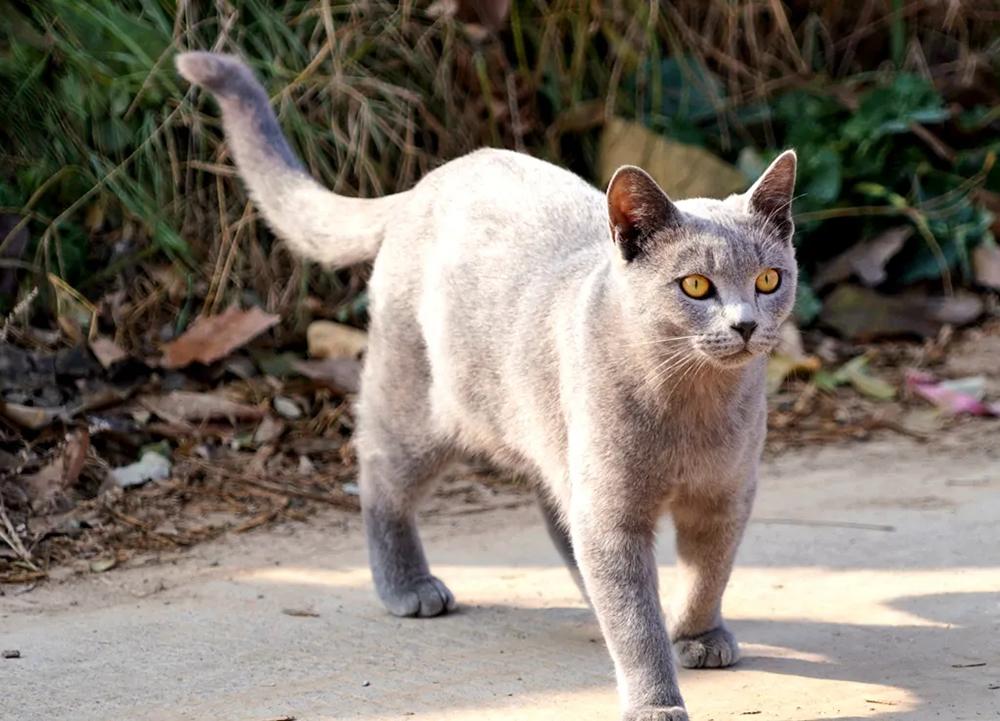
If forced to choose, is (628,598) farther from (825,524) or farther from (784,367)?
(784,367)

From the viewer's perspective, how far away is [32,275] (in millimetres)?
4863

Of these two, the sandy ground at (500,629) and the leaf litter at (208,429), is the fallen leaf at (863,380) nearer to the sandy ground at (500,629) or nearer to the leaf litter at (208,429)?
the leaf litter at (208,429)

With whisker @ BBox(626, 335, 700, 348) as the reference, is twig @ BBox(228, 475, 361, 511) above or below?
below

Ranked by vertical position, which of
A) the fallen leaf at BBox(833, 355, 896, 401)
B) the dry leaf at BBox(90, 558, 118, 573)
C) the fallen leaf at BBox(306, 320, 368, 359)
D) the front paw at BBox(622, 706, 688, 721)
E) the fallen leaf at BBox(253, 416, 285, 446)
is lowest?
the fallen leaf at BBox(833, 355, 896, 401)

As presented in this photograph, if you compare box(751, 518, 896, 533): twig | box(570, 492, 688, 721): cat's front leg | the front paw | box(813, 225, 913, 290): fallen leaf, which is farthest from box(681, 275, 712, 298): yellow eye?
box(813, 225, 913, 290): fallen leaf

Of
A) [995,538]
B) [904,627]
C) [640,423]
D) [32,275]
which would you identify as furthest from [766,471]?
[32,275]

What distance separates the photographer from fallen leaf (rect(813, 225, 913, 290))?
227 inches

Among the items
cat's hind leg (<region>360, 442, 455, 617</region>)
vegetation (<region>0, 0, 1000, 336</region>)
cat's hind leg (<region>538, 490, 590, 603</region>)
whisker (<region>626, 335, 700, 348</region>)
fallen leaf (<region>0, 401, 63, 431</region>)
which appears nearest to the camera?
whisker (<region>626, 335, 700, 348</region>)

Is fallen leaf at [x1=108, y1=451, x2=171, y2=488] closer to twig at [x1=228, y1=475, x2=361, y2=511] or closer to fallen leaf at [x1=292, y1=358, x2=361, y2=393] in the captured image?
twig at [x1=228, y1=475, x2=361, y2=511]

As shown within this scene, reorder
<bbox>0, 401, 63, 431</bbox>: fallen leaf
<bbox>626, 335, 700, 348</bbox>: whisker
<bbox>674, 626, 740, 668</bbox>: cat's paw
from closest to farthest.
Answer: <bbox>626, 335, 700, 348</bbox>: whisker
<bbox>674, 626, 740, 668</bbox>: cat's paw
<bbox>0, 401, 63, 431</bbox>: fallen leaf

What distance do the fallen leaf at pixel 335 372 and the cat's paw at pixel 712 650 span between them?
199cm

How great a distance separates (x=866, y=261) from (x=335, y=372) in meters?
2.28

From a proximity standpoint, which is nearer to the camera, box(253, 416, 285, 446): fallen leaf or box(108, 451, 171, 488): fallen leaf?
box(108, 451, 171, 488): fallen leaf

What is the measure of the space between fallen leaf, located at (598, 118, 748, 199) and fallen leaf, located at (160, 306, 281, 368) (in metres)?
1.61
